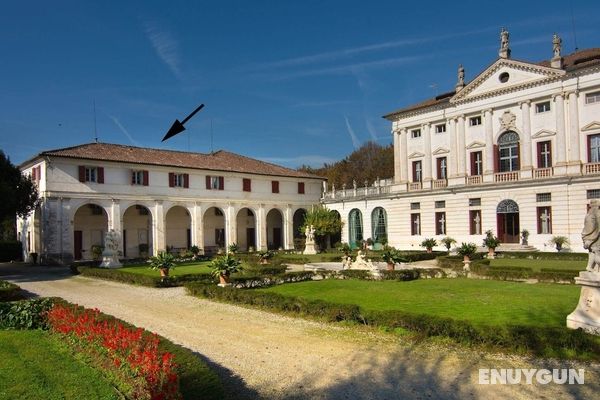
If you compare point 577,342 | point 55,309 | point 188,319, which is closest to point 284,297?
point 188,319

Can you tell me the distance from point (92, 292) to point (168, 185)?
2264 cm

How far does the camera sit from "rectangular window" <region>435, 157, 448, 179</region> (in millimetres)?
39469

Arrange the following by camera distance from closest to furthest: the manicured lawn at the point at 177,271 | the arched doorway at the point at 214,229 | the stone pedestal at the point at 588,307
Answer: the stone pedestal at the point at 588,307 → the manicured lawn at the point at 177,271 → the arched doorway at the point at 214,229

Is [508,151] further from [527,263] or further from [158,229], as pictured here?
[158,229]

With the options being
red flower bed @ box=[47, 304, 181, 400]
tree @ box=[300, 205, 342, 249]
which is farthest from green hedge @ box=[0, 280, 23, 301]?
tree @ box=[300, 205, 342, 249]

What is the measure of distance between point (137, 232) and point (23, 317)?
30926 mm

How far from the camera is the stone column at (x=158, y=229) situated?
3959 centimetres

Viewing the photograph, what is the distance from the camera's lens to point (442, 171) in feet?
130

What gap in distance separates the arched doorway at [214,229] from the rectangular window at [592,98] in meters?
31.2

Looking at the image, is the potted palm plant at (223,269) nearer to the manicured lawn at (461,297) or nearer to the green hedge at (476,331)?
the manicured lawn at (461,297)

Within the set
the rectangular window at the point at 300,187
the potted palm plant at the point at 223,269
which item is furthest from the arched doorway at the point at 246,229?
the potted palm plant at the point at 223,269

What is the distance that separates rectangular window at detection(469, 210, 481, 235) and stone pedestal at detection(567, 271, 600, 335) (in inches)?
1086

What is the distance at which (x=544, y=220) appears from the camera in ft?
107

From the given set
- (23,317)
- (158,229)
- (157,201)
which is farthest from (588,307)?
(157,201)
